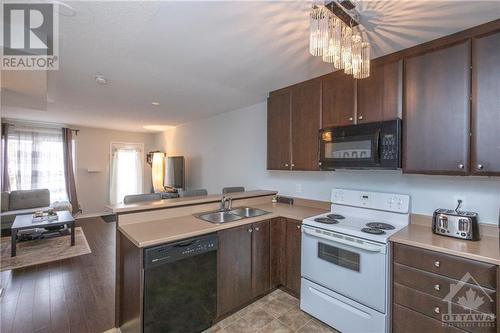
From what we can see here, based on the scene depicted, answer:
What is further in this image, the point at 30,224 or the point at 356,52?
the point at 30,224

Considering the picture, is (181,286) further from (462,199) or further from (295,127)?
(462,199)

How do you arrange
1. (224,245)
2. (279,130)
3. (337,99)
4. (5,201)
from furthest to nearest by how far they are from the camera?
(5,201), (279,130), (337,99), (224,245)

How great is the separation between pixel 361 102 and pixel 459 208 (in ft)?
4.00

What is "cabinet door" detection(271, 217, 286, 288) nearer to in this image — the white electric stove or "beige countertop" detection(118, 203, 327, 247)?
"beige countertop" detection(118, 203, 327, 247)

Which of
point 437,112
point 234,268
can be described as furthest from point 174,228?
point 437,112

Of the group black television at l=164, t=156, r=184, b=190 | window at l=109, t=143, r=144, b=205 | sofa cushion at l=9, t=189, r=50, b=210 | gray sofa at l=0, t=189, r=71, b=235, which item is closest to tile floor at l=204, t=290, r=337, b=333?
black television at l=164, t=156, r=184, b=190

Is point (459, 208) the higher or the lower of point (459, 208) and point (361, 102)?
the lower

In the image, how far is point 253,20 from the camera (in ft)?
4.99

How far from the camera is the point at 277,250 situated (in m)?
2.56

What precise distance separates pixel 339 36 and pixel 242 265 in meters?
2.06

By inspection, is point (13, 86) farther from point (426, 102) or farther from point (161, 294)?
point (426, 102)

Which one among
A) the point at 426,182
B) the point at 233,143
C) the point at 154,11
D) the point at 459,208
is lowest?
the point at 459,208

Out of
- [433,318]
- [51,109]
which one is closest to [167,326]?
[433,318]
